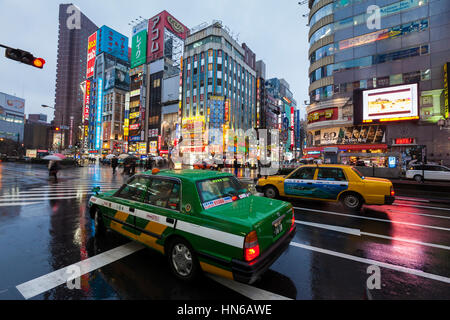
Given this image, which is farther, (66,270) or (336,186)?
(336,186)

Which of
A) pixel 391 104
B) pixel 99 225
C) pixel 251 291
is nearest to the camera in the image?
pixel 251 291

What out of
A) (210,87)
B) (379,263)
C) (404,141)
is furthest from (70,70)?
(379,263)

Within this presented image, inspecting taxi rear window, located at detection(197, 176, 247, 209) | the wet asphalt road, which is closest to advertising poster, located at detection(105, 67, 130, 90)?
the wet asphalt road

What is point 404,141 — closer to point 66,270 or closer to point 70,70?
point 66,270

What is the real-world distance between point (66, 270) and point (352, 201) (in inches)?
333

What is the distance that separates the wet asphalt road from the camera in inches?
111

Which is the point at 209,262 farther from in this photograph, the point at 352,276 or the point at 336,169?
the point at 336,169

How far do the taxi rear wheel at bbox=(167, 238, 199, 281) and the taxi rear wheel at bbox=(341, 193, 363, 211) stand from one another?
22.0 ft

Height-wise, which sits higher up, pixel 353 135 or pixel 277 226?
pixel 353 135

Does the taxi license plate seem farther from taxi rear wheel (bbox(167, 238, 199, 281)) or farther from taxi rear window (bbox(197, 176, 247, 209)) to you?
taxi rear wheel (bbox(167, 238, 199, 281))

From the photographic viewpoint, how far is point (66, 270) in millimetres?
3344

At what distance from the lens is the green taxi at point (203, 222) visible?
262 centimetres

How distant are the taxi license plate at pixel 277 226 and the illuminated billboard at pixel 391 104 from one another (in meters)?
32.0

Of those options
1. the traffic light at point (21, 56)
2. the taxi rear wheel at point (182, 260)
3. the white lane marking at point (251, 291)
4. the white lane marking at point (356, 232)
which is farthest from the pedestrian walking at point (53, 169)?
the white lane marking at point (356, 232)
